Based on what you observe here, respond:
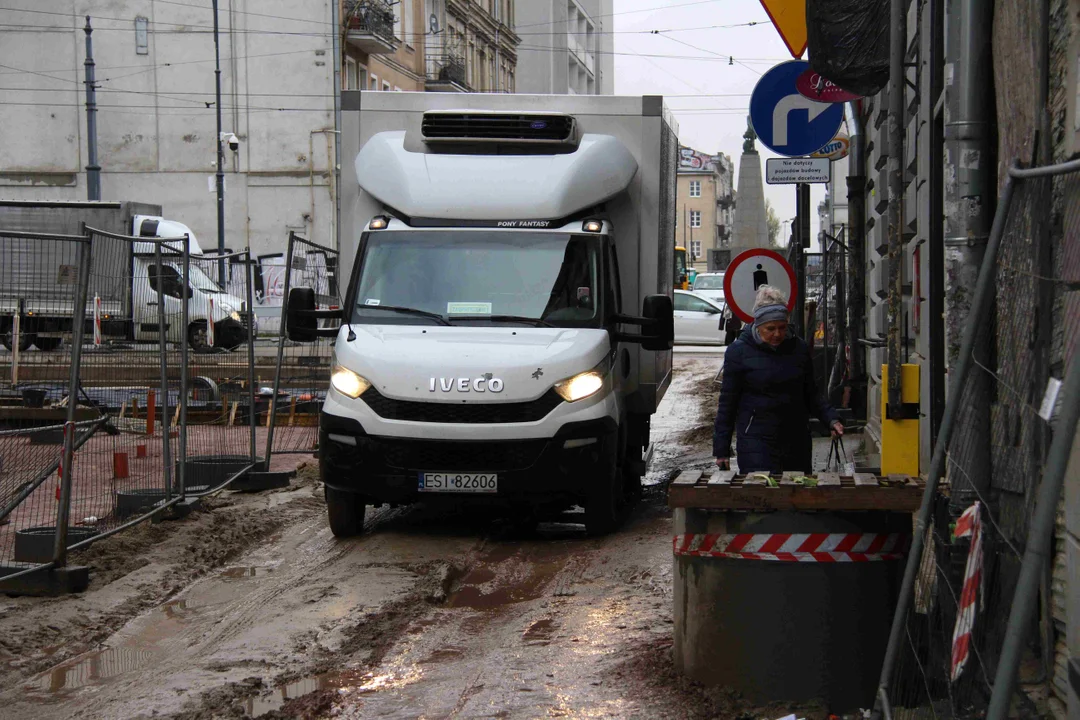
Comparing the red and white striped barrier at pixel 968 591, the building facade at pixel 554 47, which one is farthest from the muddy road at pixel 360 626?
the building facade at pixel 554 47

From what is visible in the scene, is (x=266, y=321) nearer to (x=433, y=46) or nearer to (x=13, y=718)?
(x=13, y=718)

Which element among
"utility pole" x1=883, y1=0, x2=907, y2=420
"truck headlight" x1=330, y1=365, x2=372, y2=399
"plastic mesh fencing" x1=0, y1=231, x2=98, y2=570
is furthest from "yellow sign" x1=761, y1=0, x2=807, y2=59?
"plastic mesh fencing" x1=0, y1=231, x2=98, y2=570

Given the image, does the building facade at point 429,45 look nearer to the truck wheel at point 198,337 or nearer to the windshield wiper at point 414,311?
the truck wheel at point 198,337

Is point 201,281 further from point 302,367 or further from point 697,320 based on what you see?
point 697,320

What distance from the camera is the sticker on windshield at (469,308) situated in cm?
992

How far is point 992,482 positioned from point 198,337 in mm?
8651

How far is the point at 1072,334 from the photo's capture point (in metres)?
3.60

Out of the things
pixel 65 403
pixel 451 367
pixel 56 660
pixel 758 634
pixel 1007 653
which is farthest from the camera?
pixel 451 367

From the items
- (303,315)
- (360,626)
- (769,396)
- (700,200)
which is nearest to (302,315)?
(303,315)

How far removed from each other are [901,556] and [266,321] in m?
13.6

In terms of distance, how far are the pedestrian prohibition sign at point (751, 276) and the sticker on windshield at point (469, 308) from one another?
274 centimetres

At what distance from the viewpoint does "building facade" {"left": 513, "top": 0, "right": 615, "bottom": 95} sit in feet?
263

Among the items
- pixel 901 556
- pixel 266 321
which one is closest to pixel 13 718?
pixel 901 556

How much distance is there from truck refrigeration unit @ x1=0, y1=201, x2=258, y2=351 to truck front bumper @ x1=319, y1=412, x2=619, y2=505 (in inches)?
63.8
